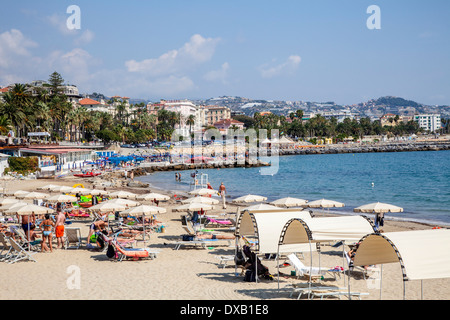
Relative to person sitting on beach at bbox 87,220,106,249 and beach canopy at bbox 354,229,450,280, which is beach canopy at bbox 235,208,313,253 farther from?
person sitting on beach at bbox 87,220,106,249

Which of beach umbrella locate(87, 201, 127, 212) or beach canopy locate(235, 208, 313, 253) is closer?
beach canopy locate(235, 208, 313, 253)

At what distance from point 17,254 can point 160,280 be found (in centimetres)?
466

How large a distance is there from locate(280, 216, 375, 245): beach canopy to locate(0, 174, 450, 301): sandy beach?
1207 millimetres

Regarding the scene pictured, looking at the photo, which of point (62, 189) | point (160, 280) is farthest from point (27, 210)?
point (62, 189)

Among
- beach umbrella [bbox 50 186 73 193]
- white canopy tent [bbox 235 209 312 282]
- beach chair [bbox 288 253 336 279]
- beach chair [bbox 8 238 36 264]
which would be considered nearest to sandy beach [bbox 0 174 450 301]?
beach chair [bbox 8 238 36 264]

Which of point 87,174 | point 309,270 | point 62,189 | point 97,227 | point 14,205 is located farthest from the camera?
point 87,174

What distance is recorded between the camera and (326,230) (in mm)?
9906

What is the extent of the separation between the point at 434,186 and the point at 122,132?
2675 inches

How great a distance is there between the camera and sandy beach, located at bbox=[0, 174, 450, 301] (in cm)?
973

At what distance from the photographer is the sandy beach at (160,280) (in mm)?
9734

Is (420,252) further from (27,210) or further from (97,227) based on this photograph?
(27,210)

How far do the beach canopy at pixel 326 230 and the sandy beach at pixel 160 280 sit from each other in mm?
1207

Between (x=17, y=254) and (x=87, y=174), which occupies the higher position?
(x=87, y=174)
